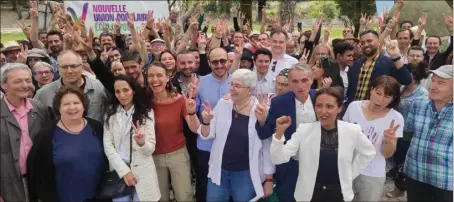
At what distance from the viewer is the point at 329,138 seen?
3277 mm

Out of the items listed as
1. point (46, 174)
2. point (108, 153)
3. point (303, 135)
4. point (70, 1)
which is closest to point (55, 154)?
point (46, 174)

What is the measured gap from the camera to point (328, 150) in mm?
3266

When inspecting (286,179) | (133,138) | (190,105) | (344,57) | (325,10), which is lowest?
(286,179)

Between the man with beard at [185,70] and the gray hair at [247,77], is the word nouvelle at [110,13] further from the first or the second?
the gray hair at [247,77]

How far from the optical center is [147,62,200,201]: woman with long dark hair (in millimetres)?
3875

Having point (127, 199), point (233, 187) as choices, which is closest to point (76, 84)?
point (127, 199)

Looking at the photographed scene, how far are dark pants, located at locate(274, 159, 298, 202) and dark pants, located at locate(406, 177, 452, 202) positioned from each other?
3.68 ft

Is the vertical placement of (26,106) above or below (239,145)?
above

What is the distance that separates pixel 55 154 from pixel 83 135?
28 cm

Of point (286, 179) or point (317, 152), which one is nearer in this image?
point (317, 152)

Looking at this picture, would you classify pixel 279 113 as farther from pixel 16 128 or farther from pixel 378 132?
pixel 16 128

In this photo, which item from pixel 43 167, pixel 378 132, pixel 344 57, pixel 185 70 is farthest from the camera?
pixel 344 57

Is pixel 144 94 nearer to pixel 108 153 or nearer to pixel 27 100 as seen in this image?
pixel 108 153

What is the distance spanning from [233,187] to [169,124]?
2.95ft
